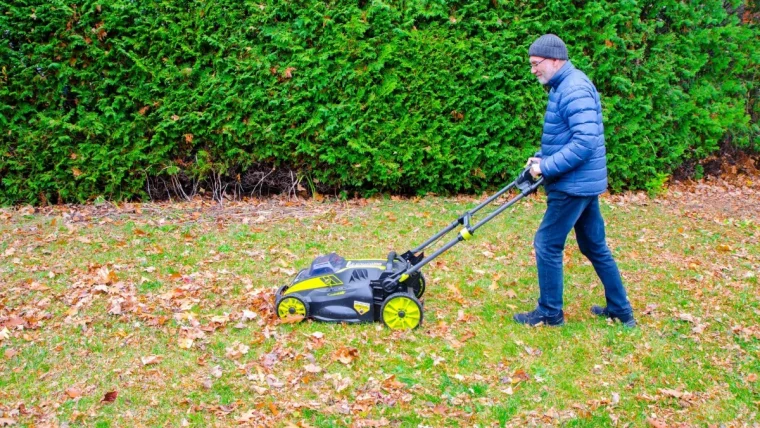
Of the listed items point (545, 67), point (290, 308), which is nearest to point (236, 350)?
A: point (290, 308)

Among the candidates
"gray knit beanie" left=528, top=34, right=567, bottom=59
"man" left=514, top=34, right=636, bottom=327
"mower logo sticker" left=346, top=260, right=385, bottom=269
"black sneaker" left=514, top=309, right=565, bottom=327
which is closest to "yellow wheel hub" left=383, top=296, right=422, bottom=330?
"mower logo sticker" left=346, top=260, right=385, bottom=269

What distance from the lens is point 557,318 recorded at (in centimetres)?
513

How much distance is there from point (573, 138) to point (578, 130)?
0.06 m

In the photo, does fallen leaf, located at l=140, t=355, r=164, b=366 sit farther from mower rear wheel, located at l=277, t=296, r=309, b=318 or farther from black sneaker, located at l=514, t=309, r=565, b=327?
black sneaker, located at l=514, t=309, r=565, b=327

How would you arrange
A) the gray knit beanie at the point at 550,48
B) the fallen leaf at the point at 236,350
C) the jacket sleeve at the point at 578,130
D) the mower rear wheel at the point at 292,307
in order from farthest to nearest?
1. the mower rear wheel at the point at 292,307
2. the fallen leaf at the point at 236,350
3. the gray knit beanie at the point at 550,48
4. the jacket sleeve at the point at 578,130

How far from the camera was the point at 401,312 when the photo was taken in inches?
196

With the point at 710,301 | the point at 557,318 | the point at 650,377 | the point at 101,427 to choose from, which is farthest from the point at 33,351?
the point at 710,301

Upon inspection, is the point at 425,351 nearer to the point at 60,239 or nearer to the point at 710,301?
the point at 710,301

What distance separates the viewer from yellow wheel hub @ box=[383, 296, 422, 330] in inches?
195

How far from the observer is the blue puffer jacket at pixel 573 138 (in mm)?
4453

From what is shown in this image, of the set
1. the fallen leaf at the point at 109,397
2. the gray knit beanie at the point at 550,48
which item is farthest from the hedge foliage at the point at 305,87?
the fallen leaf at the point at 109,397

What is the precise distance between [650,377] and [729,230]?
3.98 m

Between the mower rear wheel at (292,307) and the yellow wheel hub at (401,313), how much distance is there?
63cm

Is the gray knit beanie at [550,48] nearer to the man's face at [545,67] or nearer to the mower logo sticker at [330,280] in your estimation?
the man's face at [545,67]
